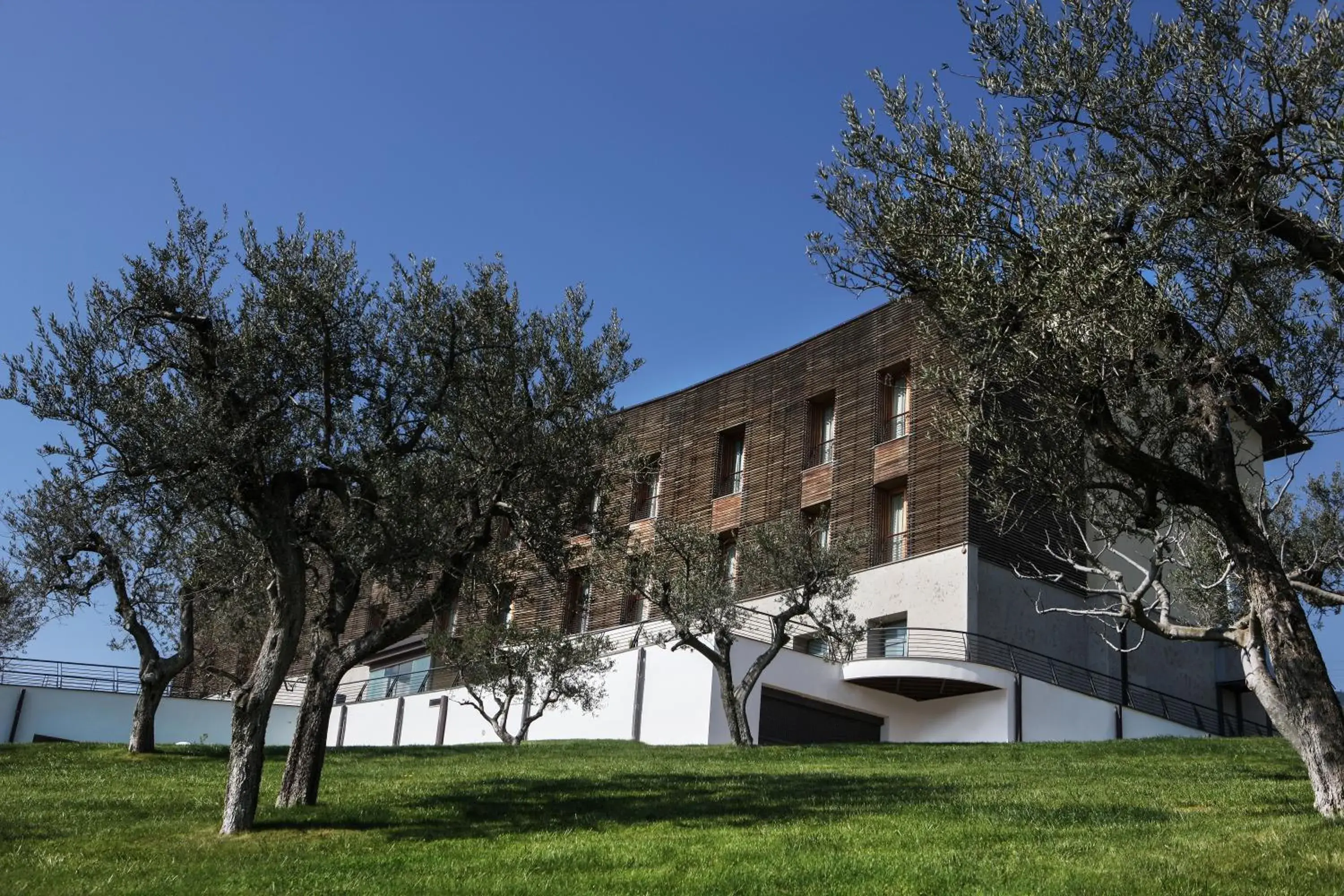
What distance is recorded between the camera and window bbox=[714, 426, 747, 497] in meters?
38.1

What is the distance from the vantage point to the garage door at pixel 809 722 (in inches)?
1195

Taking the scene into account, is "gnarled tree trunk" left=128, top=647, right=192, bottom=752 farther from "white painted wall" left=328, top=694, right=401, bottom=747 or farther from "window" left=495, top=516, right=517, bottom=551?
"white painted wall" left=328, top=694, right=401, bottom=747

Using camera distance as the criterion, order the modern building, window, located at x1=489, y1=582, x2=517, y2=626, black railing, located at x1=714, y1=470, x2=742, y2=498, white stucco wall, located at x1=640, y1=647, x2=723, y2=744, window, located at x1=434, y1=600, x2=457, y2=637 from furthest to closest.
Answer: black railing, located at x1=714, y1=470, x2=742, y2=498, the modern building, white stucco wall, located at x1=640, y1=647, x2=723, y2=744, window, located at x1=489, y1=582, x2=517, y2=626, window, located at x1=434, y1=600, x2=457, y2=637

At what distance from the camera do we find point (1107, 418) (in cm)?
1173

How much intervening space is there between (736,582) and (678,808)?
15.3 meters

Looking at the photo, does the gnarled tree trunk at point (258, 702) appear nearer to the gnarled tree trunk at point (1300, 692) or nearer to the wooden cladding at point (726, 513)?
the gnarled tree trunk at point (1300, 692)

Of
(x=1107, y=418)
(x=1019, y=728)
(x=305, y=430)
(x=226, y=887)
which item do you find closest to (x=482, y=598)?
(x=305, y=430)

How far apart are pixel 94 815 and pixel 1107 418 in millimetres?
12287

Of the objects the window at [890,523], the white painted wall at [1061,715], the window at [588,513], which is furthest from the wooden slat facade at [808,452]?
the window at [588,513]

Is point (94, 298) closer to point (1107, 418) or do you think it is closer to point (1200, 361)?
point (1107, 418)

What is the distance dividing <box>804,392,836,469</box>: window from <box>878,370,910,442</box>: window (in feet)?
5.34

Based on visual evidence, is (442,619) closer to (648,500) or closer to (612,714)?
(612,714)

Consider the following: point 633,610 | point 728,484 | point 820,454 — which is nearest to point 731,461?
point 728,484

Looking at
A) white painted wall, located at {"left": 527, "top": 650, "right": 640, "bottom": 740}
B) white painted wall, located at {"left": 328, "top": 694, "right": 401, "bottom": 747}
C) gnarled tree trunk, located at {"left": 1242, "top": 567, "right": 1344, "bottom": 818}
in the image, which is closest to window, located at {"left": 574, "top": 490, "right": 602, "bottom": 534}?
gnarled tree trunk, located at {"left": 1242, "top": 567, "right": 1344, "bottom": 818}
